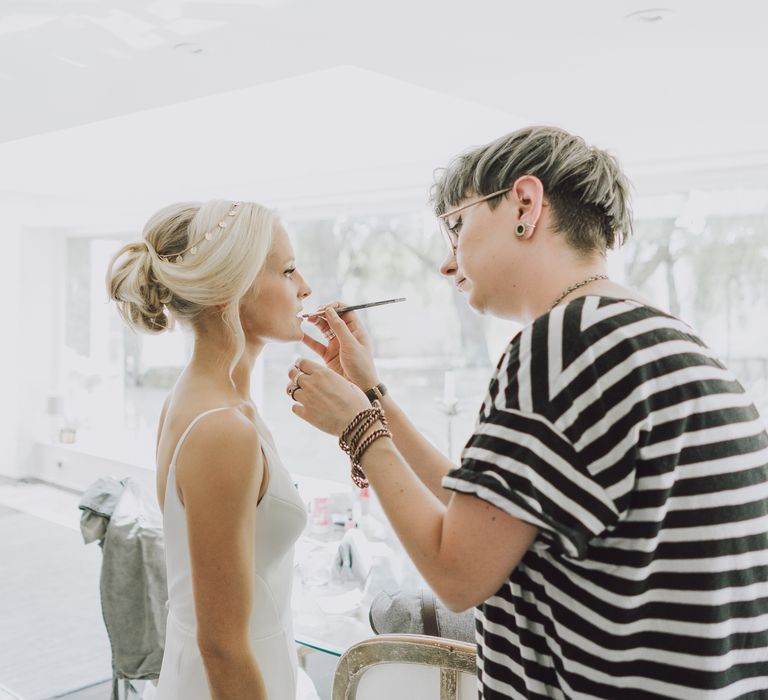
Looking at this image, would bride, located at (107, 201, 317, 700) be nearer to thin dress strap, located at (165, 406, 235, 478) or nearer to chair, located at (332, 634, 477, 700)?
thin dress strap, located at (165, 406, 235, 478)

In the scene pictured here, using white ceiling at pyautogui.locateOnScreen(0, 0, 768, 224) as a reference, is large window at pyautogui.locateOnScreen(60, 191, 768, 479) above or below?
below

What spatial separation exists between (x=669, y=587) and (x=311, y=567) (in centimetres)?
217

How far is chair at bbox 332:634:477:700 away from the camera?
4.34 feet

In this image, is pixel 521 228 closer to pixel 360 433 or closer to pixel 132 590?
pixel 360 433

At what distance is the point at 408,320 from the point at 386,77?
86.4 inches

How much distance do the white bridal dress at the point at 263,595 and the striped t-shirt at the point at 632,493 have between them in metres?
0.62

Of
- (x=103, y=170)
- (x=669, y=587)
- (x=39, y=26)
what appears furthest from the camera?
(x=103, y=170)

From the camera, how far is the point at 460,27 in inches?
76.4

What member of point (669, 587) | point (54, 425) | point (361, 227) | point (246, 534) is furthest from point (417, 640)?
point (54, 425)

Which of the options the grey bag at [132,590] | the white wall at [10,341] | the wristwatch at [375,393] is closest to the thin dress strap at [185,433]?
the wristwatch at [375,393]

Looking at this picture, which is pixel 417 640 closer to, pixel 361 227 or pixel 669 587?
pixel 669 587

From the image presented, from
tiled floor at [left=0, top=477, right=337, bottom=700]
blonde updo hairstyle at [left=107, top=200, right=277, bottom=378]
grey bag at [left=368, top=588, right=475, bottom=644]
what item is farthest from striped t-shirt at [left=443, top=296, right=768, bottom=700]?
tiled floor at [left=0, top=477, right=337, bottom=700]

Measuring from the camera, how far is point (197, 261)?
1332mm

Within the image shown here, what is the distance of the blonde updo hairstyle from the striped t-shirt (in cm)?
70
